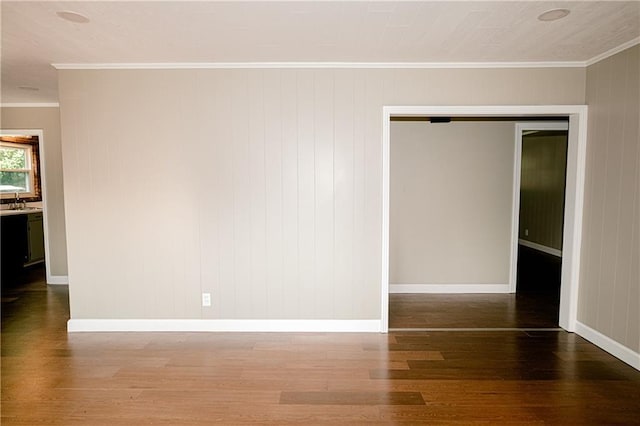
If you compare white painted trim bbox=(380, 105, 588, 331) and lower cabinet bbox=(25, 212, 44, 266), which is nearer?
white painted trim bbox=(380, 105, 588, 331)

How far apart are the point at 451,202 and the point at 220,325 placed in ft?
10.5

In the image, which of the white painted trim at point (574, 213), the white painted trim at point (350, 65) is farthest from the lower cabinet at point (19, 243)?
the white painted trim at point (574, 213)

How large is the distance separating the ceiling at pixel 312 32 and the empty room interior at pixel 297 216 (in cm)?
2

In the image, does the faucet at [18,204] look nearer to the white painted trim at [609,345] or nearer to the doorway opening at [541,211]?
the doorway opening at [541,211]

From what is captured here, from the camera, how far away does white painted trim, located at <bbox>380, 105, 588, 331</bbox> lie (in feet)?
11.3

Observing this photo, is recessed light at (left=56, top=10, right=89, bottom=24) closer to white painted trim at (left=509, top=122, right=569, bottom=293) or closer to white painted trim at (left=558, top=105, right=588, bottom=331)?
white painted trim at (left=558, top=105, right=588, bottom=331)

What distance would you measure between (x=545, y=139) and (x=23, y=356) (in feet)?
29.0

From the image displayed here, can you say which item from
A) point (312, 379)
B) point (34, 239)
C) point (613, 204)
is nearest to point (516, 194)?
point (613, 204)

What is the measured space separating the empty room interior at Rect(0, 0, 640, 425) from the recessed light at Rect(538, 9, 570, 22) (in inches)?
0.6

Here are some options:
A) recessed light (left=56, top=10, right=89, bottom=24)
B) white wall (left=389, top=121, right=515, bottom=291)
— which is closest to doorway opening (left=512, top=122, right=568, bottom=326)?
white wall (left=389, top=121, right=515, bottom=291)

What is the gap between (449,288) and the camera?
4906 mm

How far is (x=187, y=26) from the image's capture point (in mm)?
2594

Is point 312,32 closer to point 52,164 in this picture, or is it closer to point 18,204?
point 52,164

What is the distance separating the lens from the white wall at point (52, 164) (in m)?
A: 5.22
